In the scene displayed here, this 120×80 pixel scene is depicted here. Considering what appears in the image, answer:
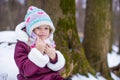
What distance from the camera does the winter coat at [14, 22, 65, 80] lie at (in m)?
3.93

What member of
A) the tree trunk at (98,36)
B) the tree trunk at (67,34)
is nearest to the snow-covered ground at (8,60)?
the tree trunk at (67,34)

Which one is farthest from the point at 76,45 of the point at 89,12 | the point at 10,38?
the point at 89,12

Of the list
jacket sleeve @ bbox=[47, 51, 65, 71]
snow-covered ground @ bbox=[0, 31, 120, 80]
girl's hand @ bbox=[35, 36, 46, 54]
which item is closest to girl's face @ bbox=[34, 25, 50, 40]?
girl's hand @ bbox=[35, 36, 46, 54]

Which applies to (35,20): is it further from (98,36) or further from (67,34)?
(98,36)

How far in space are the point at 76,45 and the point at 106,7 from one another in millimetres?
2507

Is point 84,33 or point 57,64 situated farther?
point 84,33

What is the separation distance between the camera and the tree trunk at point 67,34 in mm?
6559

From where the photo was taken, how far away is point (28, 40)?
4059mm

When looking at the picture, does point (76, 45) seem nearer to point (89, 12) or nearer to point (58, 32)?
point (58, 32)

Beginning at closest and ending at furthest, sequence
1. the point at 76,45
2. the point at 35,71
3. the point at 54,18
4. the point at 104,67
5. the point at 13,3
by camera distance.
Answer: the point at 35,71 → the point at 54,18 → the point at 76,45 → the point at 104,67 → the point at 13,3

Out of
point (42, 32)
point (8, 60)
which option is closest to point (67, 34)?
point (8, 60)

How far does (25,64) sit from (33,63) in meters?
0.09

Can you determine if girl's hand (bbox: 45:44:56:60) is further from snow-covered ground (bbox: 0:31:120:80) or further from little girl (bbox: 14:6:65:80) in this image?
snow-covered ground (bbox: 0:31:120:80)

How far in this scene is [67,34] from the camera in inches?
269
